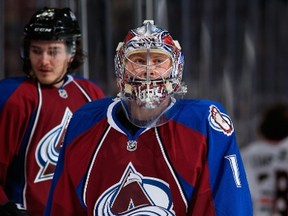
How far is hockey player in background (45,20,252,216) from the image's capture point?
9.71 ft

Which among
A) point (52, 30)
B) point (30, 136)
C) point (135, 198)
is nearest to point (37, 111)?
point (30, 136)

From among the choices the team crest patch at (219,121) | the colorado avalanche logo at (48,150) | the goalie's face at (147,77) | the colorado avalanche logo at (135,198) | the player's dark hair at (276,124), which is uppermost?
the goalie's face at (147,77)

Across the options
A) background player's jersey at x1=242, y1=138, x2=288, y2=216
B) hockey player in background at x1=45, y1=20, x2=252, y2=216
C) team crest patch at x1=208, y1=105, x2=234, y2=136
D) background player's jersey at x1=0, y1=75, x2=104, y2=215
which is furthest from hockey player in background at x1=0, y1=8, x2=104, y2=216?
background player's jersey at x1=242, y1=138, x2=288, y2=216

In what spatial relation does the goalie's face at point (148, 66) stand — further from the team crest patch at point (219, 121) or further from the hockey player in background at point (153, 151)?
the team crest patch at point (219, 121)

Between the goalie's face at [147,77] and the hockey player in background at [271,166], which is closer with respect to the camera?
the goalie's face at [147,77]

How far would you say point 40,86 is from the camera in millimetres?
4137

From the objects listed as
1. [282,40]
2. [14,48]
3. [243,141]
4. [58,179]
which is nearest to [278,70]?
[282,40]

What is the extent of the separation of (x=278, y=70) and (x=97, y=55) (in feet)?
12.2

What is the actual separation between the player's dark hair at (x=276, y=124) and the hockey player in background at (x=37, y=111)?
1306 mm

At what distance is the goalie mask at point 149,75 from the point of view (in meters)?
3.00

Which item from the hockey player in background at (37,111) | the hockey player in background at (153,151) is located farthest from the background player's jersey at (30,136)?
the hockey player in background at (153,151)

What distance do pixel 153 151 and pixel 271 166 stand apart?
2264 millimetres

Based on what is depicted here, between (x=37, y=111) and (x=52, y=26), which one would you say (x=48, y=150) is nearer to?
(x=37, y=111)

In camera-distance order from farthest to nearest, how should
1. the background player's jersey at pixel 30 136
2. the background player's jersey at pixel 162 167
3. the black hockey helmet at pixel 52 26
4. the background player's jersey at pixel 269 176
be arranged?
1. the background player's jersey at pixel 269 176
2. the black hockey helmet at pixel 52 26
3. the background player's jersey at pixel 30 136
4. the background player's jersey at pixel 162 167
